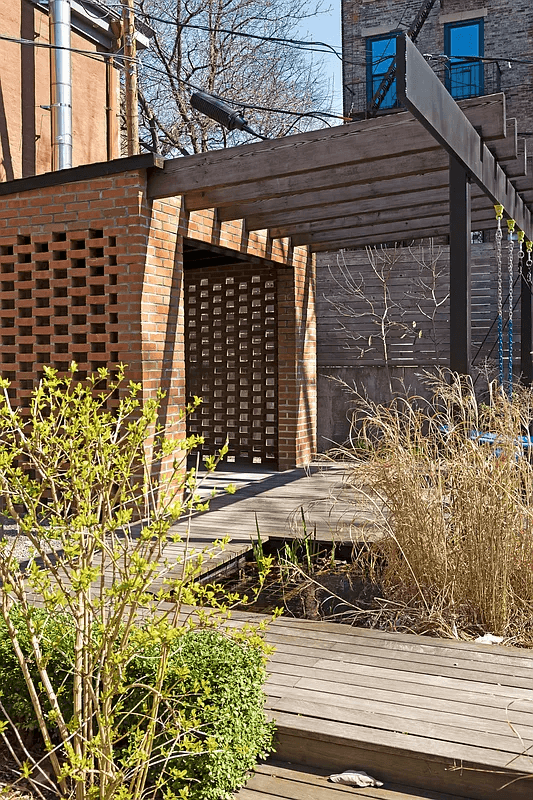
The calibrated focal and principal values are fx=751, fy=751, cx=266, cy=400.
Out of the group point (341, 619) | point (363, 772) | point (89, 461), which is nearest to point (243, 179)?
point (341, 619)

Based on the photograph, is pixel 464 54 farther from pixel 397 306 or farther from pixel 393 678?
pixel 393 678

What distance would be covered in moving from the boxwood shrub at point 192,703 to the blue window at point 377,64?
45.3 feet

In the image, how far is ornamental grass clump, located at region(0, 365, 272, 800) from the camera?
1.75 metres

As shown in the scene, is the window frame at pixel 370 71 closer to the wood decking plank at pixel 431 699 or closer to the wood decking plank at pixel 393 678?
the wood decking plank at pixel 393 678

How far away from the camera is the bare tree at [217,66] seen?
14242 millimetres

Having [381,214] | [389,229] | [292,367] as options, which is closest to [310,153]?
[381,214]

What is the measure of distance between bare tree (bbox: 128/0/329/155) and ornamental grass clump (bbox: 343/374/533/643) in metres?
12.0

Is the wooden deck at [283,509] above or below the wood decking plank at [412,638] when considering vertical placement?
above

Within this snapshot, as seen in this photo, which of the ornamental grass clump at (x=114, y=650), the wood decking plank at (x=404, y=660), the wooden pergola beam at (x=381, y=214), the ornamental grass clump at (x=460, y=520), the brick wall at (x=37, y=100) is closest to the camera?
the ornamental grass clump at (x=114, y=650)

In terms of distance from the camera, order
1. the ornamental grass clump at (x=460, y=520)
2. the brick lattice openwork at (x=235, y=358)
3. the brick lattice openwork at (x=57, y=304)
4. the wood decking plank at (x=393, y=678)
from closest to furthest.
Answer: the wood decking plank at (x=393, y=678), the ornamental grass clump at (x=460, y=520), the brick lattice openwork at (x=57, y=304), the brick lattice openwork at (x=235, y=358)

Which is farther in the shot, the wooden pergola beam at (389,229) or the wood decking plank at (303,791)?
the wooden pergola beam at (389,229)

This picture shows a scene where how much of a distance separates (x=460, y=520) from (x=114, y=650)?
1.66 m

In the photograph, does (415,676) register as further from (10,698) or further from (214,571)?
(214,571)

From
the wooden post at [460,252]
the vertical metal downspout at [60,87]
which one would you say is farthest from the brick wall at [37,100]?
the wooden post at [460,252]
